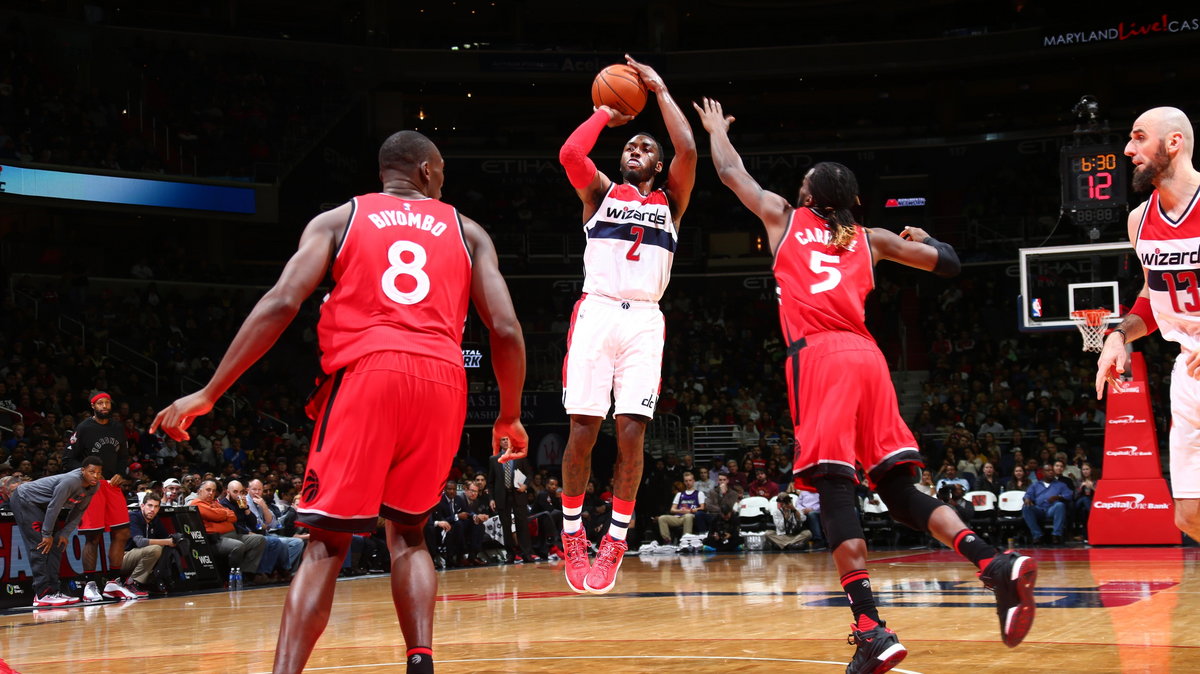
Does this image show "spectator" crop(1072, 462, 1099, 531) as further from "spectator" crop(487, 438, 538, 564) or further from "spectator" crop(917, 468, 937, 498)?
"spectator" crop(487, 438, 538, 564)

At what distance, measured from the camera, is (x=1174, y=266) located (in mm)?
5148

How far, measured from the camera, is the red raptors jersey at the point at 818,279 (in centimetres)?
540

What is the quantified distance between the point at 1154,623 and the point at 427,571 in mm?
4683

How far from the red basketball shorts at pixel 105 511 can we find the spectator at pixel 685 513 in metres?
8.87

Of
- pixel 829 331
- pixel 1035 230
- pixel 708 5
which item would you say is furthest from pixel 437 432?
pixel 708 5

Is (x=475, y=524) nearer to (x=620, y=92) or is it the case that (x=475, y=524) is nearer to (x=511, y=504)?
(x=511, y=504)

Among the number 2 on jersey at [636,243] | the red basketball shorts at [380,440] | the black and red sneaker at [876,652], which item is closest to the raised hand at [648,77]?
the number 2 on jersey at [636,243]

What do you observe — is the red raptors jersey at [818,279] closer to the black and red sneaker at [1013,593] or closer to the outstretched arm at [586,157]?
the black and red sneaker at [1013,593]

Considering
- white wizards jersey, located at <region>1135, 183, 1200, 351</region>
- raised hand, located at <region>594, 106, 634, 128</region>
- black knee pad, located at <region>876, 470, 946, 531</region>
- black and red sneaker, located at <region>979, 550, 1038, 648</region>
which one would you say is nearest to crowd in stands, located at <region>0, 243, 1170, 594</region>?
raised hand, located at <region>594, 106, 634, 128</region>

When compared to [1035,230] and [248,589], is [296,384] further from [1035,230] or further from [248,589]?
[1035,230]

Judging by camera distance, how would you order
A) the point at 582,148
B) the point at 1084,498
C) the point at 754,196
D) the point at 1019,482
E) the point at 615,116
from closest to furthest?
the point at 754,196 < the point at 582,148 < the point at 615,116 < the point at 1084,498 < the point at 1019,482

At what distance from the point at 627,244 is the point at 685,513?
12730 mm

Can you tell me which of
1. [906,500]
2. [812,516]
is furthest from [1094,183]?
[906,500]

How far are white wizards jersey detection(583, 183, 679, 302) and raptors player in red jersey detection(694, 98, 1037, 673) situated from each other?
4.13 feet
